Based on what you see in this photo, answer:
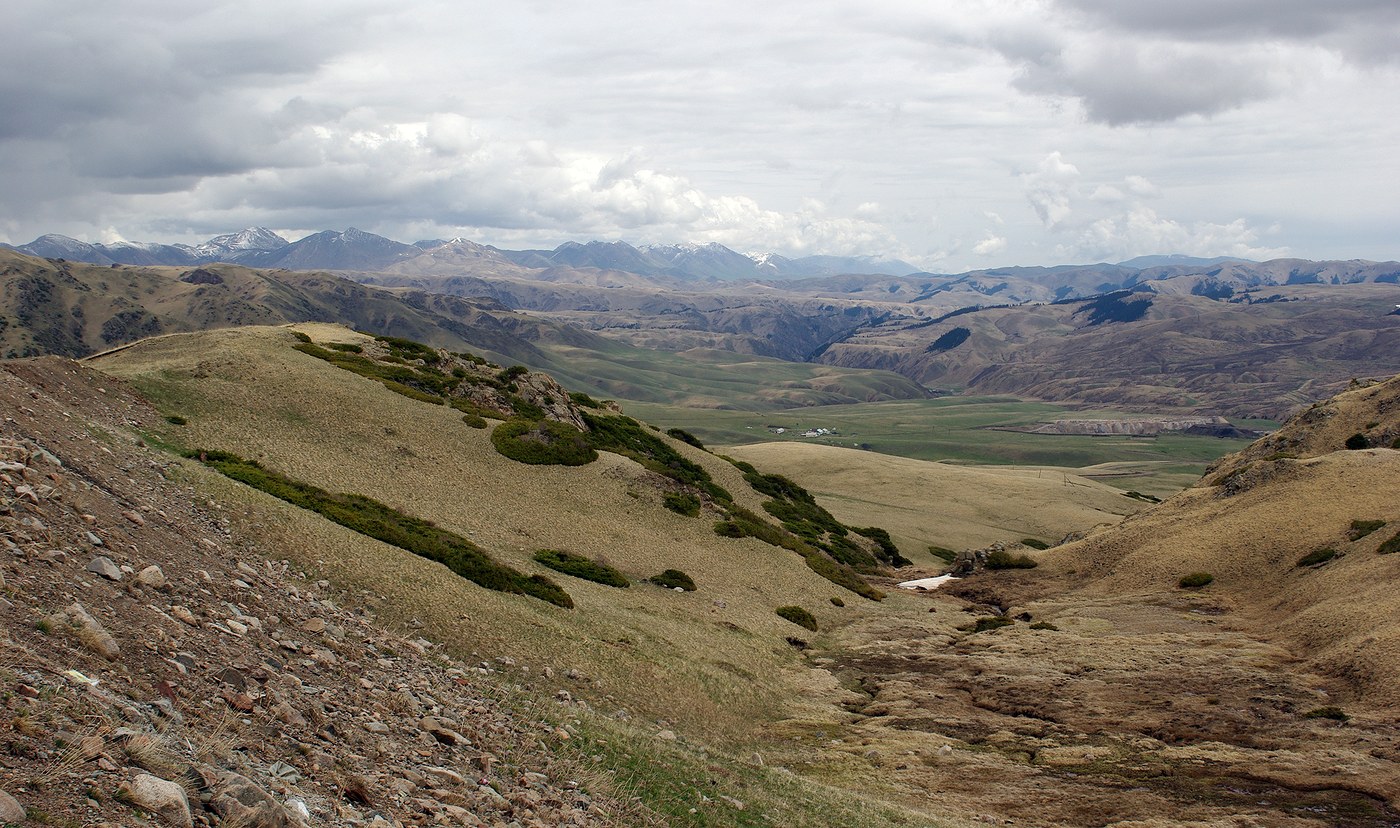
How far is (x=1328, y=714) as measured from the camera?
1310 inches

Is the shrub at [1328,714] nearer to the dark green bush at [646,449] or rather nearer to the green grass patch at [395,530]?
the green grass patch at [395,530]

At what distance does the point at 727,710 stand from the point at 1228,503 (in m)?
55.9

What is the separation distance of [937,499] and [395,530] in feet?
368

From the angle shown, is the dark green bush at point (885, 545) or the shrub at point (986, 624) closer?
the shrub at point (986, 624)

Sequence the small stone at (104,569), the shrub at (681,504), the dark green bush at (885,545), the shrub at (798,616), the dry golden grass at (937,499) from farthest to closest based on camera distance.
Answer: the dry golden grass at (937,499) → the dark green bush at (885,545) → the shrub at (681,504) → the shrub at (798,616) → the small stone at (104,569)

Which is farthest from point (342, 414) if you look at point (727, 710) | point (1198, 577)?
point (1198, 577)

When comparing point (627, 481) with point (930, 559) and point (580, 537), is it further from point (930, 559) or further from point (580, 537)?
point (930, 559)

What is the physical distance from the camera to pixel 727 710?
32.4 metres

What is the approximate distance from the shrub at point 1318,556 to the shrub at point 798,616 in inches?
1307

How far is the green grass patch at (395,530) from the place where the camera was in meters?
35.4

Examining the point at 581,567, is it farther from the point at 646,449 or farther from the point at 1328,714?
the point at 646,449

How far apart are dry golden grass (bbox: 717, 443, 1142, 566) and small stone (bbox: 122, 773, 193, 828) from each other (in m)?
90.2

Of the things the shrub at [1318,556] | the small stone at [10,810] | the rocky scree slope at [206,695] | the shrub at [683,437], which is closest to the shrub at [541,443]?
the shrub at [683,437]

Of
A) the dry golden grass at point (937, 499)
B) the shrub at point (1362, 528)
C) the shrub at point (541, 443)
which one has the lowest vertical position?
the dry golden grass at point (937, 499)
